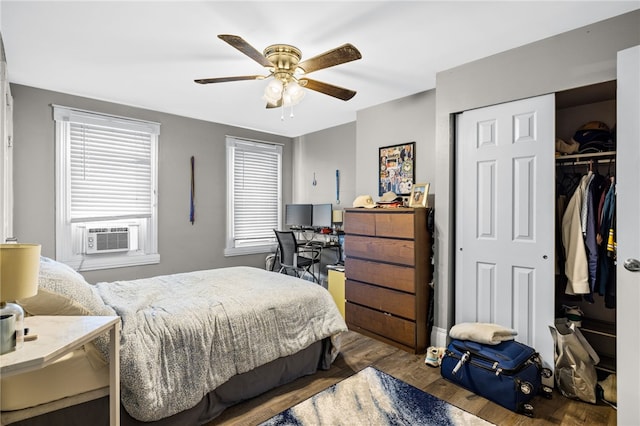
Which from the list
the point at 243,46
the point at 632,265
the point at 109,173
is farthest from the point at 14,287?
the point at 109,173

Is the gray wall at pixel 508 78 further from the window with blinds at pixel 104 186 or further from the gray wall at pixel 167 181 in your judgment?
the window with blinds at pixel 104 186

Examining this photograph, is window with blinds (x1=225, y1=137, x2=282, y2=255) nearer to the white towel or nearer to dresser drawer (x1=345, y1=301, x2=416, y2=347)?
dresser drawer (x1=345, y1=301, x2=416, y2=347)

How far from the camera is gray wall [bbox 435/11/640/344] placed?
2039 millimetres

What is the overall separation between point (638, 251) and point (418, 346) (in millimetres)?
1707

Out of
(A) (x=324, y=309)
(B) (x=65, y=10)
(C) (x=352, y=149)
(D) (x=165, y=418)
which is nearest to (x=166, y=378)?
(D) (x=165, y=418)

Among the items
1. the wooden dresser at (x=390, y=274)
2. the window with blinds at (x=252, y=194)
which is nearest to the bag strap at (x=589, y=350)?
the wooden dresser at (x=390, y=274)

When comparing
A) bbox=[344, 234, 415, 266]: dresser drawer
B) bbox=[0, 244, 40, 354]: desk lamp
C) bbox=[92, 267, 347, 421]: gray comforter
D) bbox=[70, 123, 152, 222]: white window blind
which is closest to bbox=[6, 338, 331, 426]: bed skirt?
bbox=[92, 267, 347, 421]: gray comforter

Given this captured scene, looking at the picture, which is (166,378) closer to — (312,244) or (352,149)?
(312,244)

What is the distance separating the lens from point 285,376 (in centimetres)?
229

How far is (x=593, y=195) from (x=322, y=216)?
116 inches

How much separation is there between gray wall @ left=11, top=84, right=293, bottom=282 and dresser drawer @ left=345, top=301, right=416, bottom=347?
212 centimetres

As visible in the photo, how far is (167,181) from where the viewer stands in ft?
13.2

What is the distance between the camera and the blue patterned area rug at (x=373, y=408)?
6.23ft

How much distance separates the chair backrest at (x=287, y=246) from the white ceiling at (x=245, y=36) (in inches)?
72.9
